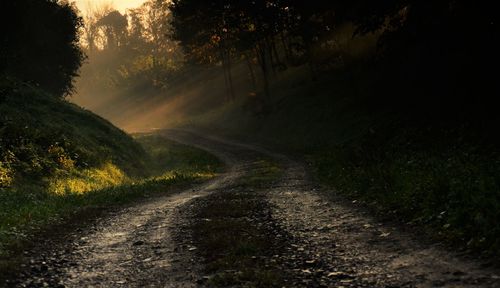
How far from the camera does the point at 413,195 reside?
12.5m

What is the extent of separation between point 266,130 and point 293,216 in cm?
3312

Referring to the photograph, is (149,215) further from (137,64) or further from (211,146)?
(137,64)

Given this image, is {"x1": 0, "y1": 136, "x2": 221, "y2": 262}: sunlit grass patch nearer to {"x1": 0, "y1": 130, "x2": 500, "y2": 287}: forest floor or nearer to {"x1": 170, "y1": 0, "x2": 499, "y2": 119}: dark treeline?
{"x1": 0, "y1": 130, "x2": 500, "y2": 287}: forest floor

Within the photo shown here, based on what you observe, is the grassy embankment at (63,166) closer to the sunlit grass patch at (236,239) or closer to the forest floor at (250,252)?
the forest floor at (250,252)

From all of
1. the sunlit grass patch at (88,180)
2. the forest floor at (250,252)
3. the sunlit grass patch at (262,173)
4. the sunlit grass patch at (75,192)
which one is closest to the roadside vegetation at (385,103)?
the forest floor at (250,252)

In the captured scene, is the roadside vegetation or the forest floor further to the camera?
the roadside vegetation

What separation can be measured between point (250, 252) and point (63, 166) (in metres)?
17.1

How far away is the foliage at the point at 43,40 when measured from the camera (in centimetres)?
3525

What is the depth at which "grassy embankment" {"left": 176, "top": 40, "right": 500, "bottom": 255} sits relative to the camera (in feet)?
32.2

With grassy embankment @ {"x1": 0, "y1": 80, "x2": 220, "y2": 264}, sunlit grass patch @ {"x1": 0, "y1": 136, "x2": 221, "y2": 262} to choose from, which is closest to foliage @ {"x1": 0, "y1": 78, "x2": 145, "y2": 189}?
grassy embankment @ {"x1": 0, "y1": 80, "x2": 220, "y2": 264}

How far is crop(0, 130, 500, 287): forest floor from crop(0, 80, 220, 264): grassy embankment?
1.75 metres

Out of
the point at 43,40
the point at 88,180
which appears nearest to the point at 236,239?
the point at 88,180

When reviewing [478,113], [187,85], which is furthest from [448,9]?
[187,85]

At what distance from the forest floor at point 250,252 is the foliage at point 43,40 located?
994 inches
